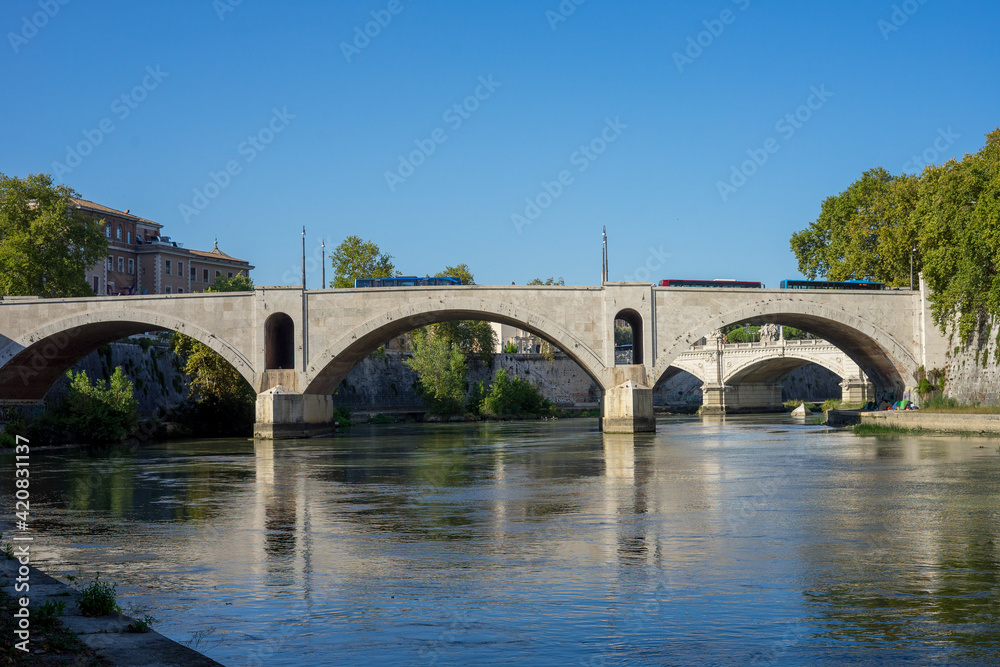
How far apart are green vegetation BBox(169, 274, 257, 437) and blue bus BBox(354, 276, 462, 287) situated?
30.5 feet

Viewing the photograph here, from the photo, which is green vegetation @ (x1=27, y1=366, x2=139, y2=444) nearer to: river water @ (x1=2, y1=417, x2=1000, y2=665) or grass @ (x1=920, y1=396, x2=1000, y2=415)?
river water @ (x1=2, y1=417, x2=1000, y2=665)

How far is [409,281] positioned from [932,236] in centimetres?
2629

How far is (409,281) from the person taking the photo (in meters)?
53.8

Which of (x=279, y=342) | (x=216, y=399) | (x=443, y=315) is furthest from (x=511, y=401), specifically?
(x=279, y=342)

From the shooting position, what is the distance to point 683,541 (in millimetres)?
13898

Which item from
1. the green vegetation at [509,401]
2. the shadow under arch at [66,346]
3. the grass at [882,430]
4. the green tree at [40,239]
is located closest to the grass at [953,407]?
the grass at [882,430]

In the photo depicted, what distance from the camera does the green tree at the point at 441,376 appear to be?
245 feet

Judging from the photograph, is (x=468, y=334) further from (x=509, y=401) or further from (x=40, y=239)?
(x=40, y=239)

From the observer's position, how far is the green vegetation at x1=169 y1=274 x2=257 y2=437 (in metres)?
→ 56.4

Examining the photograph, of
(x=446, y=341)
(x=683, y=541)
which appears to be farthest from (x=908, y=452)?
(x=446, y=341)

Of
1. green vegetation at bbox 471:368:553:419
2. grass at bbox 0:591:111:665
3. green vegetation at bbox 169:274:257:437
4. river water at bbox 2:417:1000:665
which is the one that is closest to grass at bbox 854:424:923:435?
river water at bbox 2:417:1000:665

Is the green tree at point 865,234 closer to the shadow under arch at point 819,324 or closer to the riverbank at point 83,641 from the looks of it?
the shadow under arch at point 819,324

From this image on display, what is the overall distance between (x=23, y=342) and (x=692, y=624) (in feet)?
164

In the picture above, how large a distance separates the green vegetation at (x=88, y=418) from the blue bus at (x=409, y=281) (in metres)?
13.7
